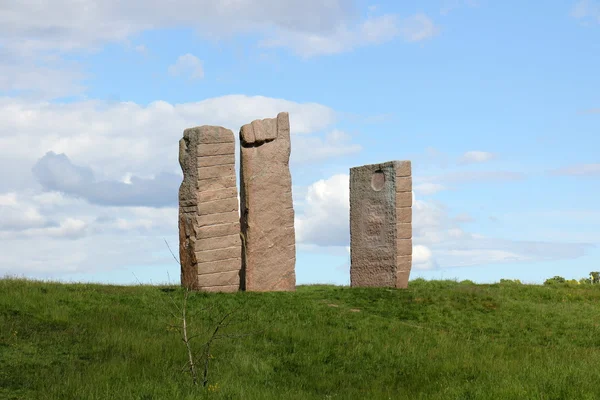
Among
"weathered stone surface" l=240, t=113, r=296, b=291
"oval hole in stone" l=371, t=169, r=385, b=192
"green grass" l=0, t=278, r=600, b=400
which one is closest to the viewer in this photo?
"green grass" l=0, t=278, r=600, b=400

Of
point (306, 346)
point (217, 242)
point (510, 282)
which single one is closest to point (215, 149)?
point (217, 242)

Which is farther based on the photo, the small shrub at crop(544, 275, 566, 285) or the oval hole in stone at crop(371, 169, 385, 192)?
the small shrub at crop(544, 275, 566, 285)

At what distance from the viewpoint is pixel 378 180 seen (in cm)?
2048

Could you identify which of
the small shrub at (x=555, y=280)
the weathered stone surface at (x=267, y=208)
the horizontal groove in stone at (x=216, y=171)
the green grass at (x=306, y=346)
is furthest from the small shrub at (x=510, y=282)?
the horizontal groove in stone at (x=216, y=171)

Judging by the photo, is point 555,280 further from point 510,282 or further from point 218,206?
point 218,206

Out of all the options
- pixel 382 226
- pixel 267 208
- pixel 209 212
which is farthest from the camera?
pixel 382 226

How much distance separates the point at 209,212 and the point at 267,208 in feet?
5.13

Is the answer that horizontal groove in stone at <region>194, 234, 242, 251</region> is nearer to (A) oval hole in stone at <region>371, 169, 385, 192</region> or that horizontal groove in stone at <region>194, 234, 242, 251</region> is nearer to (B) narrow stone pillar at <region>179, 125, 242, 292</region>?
(B) narrow stone pillar at <region>179, 125, 242, 292</region>

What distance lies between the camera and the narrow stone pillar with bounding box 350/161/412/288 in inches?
791

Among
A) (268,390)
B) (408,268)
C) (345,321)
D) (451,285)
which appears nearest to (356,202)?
(408,268)

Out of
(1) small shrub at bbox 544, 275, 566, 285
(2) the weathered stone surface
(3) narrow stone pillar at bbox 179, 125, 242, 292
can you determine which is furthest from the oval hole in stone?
(1) small shrub at bbox 544, 275, 566, 285

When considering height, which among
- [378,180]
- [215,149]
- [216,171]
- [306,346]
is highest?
[215,149]

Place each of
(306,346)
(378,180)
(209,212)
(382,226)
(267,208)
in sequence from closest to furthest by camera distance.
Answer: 1. (306,346)
2. (209,212)
3. (267,208)
4. (382,226)
5. (378,180)

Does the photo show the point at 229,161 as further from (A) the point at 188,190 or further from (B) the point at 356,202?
(B) the point at 356,202
